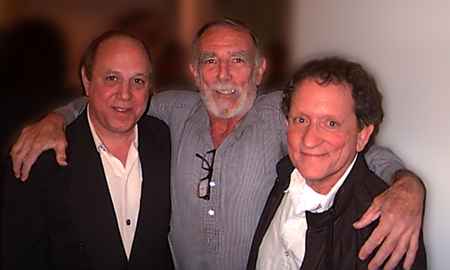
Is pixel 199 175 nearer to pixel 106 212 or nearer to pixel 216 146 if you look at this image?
pixel 216 146

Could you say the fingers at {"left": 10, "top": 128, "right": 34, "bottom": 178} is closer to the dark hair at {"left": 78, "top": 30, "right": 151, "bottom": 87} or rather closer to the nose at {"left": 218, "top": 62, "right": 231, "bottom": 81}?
the dark hair at {"left": 78, "top": 30, "right": 151, "bottom": 87}

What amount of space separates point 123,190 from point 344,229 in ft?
1.98

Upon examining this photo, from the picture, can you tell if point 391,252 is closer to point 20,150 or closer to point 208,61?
point 208,61

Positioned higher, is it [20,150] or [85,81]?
[85,81]

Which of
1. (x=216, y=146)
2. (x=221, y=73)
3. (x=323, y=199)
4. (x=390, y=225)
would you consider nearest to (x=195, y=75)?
(x=221, y=73)

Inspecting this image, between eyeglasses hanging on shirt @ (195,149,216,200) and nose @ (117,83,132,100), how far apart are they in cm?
25

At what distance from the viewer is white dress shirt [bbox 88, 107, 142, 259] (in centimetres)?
132

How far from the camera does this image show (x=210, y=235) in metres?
1.34

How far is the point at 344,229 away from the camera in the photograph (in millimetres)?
1017

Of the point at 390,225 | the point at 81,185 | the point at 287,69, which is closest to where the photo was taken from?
the point at 390,225

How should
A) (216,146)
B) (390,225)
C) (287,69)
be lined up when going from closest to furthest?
(390,225) < (216,146) < (287,69)

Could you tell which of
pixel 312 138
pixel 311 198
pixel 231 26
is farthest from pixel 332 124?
pixel 231 26

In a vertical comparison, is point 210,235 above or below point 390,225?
below

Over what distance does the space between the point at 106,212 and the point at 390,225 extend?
27.6 inches
